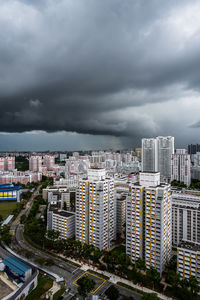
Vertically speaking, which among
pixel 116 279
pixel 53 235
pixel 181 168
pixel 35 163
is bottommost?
pixel 116 279

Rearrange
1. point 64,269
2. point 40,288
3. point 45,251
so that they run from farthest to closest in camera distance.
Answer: point 45,251
point 64,269
point 40,288

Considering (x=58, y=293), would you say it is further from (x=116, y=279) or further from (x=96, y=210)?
→ (x=96, y=210)

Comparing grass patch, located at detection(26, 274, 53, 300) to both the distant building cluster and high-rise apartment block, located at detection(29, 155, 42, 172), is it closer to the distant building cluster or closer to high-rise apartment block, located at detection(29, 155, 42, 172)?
the distant building cluster

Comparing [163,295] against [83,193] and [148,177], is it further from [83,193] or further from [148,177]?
[83,193]

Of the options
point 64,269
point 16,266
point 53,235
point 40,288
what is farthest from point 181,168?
point 16,266

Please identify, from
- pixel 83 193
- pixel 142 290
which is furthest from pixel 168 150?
pixel 142 290

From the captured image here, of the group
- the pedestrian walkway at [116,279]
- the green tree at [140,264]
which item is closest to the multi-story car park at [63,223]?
the pedestrian walkway at [116,279]
